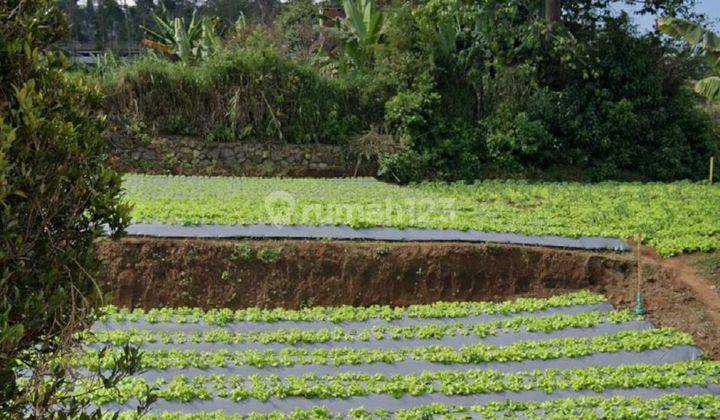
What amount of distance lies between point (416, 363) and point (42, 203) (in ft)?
15.8

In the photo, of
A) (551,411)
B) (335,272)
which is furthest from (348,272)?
(551,411)

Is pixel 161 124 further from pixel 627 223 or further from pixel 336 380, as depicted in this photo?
pixel 336 380

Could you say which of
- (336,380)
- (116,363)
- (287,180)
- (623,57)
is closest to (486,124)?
(623,57)

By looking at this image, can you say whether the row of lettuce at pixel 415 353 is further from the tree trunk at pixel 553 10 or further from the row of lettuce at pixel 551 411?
the tree trunk at pixel 553 10

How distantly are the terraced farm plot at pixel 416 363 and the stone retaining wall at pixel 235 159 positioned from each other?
28.2 ft

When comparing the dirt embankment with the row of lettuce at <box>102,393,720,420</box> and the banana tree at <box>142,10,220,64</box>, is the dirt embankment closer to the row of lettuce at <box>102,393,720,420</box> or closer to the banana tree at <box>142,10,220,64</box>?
the row of lettuce at <box>102,393,720,420</box>

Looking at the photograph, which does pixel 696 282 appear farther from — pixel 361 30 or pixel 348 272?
pixel 361 30

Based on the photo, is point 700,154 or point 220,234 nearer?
point 220,234

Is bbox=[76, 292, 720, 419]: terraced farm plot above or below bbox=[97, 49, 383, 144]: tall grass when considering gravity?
below

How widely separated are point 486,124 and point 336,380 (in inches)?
502

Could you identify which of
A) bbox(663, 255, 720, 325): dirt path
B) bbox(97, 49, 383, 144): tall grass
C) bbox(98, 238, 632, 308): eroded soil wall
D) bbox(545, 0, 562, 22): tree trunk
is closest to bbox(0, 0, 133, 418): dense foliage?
bbox(98, 238, 632, 308): eroded soil wall

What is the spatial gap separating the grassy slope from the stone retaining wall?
4.54 ft

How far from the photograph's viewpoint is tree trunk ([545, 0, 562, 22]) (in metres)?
18.9

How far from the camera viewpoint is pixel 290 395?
632 cm
